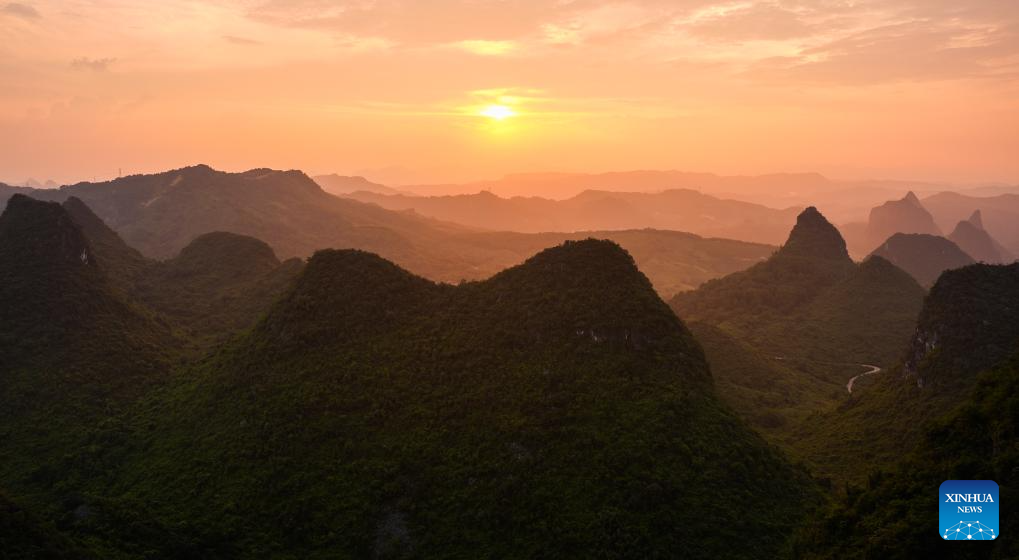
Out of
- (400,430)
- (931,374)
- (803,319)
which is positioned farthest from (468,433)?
(803,319)

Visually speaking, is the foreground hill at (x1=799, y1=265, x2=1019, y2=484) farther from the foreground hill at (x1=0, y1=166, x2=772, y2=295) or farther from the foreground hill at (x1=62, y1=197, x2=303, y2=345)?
the foreground hill at (x1=0, y1=166, x2=772, y2=295)

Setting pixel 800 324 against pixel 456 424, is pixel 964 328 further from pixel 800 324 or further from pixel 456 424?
pixel 800 324

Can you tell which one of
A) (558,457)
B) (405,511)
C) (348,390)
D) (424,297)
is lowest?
(405,511)

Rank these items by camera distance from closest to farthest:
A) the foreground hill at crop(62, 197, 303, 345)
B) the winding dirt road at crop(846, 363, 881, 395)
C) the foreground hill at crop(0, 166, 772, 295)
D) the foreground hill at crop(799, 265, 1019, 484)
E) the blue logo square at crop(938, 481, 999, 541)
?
1. the blue logo square at crop(938, 481, 999, 541)
2. the foreground hill at crop(799, 265, 1019, 484)
3. the winding dirt road at crop(846, 363, 881, 395)
4. the foreground hill at crop(62, 197, 303, 345)
5. the foreground hill at crop(0, 166, 772, 295)

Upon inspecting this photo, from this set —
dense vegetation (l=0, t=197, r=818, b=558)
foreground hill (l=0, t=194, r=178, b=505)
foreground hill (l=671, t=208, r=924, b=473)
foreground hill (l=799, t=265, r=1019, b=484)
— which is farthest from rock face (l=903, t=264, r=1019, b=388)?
foreground hill (l=0, t=194, r=178, b=505)

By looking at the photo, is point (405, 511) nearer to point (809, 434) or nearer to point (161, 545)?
point (161, 545)

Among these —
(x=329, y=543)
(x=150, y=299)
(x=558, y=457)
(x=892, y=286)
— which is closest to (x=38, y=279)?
(x=150, y=299)

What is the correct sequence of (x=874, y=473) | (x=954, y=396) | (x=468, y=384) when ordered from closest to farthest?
1. (x=874, y=473)
2. (x=468, y=384)
3. (x=954, y=396)

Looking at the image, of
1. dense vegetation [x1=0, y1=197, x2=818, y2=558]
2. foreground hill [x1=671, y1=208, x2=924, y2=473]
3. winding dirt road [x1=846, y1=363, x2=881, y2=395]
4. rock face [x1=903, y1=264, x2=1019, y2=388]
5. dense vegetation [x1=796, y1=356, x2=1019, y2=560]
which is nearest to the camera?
dense vegetation [x1=796, y1=356, x2=1019, y2=560]
